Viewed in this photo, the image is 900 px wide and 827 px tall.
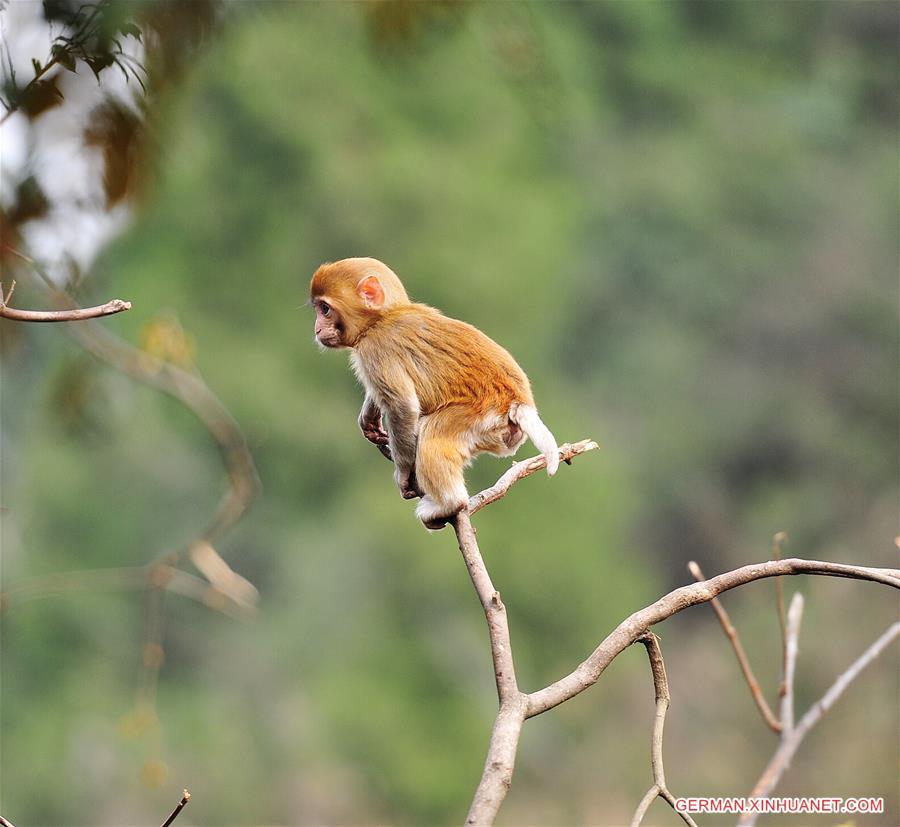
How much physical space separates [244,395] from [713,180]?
328 inches

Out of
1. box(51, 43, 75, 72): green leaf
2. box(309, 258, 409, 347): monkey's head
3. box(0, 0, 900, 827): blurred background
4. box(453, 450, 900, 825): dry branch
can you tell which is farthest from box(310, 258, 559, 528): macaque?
box(0, 0, 900, 827): blurred background

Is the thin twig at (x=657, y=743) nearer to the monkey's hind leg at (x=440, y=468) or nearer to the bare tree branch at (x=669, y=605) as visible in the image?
the bare tree branch at (x=669, y=605)

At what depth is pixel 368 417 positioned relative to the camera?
266 centimetres

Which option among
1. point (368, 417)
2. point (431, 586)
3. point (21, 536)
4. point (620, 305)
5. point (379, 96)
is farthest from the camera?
point (620, 305)

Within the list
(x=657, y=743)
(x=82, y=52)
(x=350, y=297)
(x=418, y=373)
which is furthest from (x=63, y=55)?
(x=657, y=743)

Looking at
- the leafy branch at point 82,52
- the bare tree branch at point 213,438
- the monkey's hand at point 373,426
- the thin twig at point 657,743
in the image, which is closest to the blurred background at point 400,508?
the bare tree branch at point 213,438

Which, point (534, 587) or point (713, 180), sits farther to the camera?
point (713, 180)

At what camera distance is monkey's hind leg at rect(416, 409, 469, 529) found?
228 cm

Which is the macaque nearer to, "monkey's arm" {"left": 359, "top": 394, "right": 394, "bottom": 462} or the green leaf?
"monkey's arm" {"left": 359, "top": 394, "right": 394, "bottom": 462}

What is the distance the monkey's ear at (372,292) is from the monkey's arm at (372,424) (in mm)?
192

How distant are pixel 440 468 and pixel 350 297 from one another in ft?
1.35

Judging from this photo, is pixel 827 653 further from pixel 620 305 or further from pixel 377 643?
pixel 620 305

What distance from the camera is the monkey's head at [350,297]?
8.04 ft

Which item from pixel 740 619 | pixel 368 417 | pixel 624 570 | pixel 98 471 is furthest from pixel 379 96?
pixel 368 417
